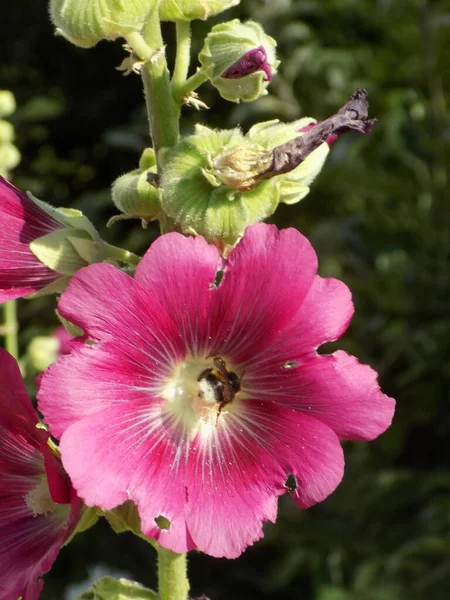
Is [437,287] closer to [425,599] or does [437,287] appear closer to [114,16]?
[425,599]

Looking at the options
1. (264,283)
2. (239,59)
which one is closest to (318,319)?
(264,283)

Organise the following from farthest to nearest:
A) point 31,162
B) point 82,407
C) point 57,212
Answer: point 31,162 → point 57,212 → point 82,407

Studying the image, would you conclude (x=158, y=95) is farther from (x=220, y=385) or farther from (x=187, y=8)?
(x=220, y=385)

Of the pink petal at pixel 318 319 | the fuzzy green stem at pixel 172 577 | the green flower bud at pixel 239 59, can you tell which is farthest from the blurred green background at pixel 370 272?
the green flower bud at pixel 239 59

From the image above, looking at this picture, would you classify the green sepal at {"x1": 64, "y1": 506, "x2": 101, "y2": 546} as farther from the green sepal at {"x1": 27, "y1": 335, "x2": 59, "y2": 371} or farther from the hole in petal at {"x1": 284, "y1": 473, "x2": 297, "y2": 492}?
the green sepal at {"x1": 27, "y1": 335, "x2": 59, "y2": 371}

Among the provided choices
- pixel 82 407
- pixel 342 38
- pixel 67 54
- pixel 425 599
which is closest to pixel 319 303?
pixel 82 407

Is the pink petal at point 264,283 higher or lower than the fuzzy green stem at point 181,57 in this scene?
lower

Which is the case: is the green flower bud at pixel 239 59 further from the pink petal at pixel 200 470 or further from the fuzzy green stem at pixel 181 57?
the pink petal at pixel 200 470

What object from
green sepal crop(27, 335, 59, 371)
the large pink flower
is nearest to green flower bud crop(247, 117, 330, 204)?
the large pink flower
